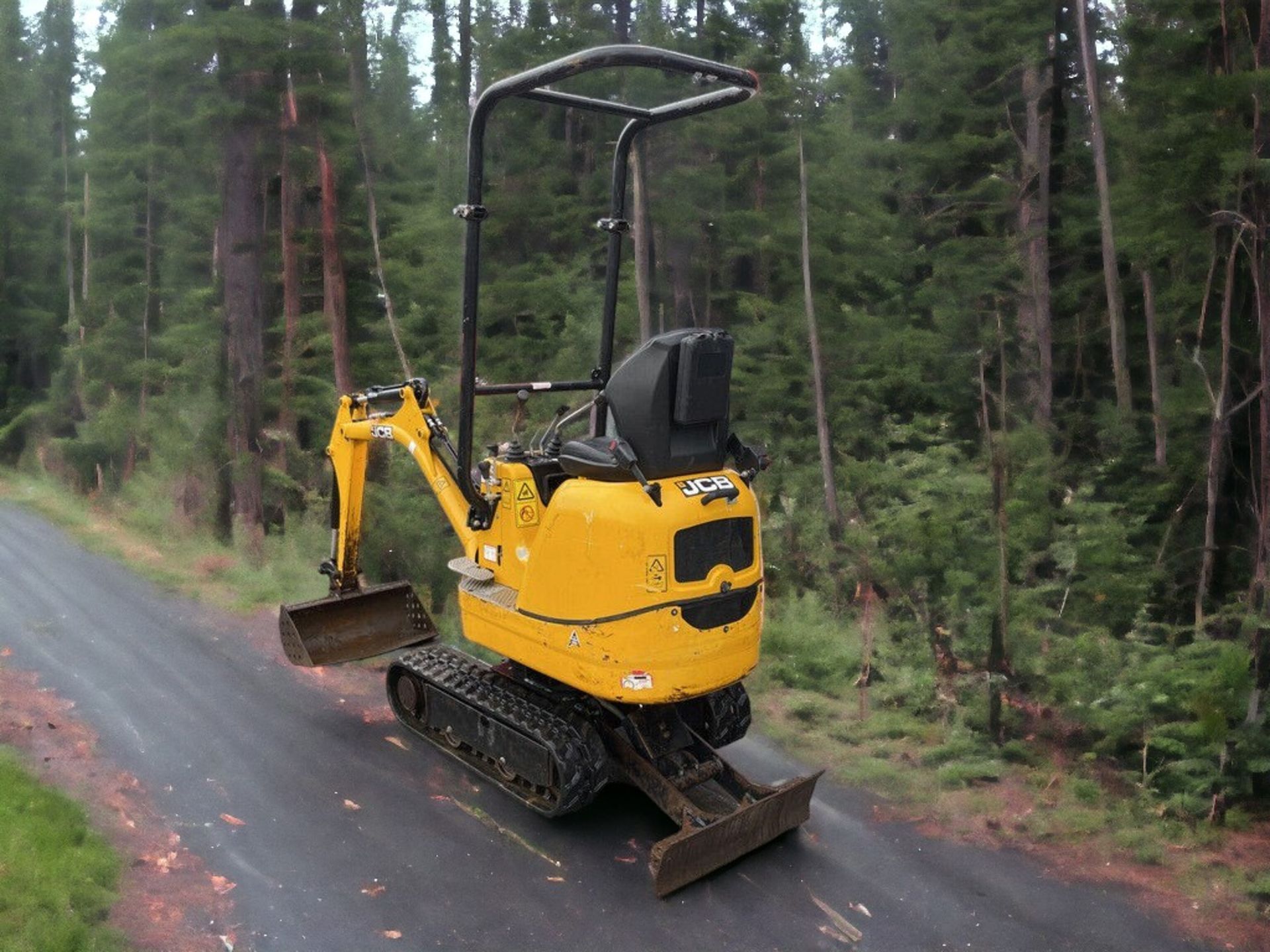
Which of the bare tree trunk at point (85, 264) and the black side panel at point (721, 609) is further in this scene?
the bare tree trunk at point (85, 264)

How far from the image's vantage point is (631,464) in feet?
18.6

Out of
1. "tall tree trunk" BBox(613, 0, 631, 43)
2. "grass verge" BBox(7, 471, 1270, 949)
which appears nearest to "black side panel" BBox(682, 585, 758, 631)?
"grass verge" BBox(7, 471, 1270, 949)

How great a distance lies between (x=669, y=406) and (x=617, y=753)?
2.04 m

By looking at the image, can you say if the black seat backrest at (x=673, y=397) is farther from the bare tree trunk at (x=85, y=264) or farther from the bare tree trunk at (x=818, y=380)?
the bare tree trunk at (x=85, y=264)

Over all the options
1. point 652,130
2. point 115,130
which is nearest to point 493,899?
point 652,130

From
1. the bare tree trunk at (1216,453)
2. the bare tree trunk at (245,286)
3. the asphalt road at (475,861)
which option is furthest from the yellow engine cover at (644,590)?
the bare tree trunk at (245,286)

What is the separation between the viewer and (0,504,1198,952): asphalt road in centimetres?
512

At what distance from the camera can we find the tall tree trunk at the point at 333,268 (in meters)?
14.4

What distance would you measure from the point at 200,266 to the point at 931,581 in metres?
17.7

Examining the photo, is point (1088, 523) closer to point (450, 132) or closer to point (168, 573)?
point (168, 573)

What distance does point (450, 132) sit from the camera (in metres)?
20.4

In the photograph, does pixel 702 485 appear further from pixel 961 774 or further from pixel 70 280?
pixel 70 280

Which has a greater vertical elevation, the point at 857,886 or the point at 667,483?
the point at 667,483

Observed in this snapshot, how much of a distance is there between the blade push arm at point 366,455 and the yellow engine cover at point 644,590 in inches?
42.2
